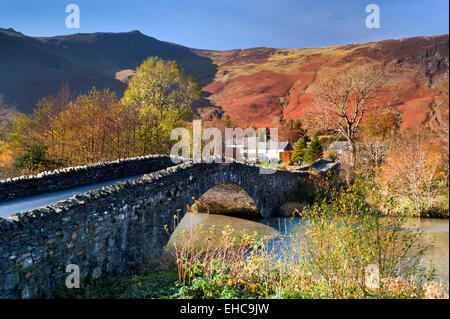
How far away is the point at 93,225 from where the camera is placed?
6488 mm

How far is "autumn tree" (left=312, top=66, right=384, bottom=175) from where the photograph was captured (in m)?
22.2

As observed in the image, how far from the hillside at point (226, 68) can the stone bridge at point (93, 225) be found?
39.4m

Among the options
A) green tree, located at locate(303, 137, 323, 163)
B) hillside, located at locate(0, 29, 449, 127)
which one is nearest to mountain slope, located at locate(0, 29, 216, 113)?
hillside, located at locate(0, 29, 449, 127)

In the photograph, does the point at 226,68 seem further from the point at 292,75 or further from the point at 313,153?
the point at 313,153

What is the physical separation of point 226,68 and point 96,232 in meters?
124

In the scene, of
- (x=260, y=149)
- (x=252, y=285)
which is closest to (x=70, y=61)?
(x=260, y=149)

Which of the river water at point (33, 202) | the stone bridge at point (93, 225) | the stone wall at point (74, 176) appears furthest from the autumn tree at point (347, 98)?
the river water at point (33, 202)

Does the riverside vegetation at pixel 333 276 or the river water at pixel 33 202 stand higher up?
the river water at pixel 33 202

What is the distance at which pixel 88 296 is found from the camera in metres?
5.85

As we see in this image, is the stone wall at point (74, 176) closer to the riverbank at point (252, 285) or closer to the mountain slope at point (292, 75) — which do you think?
the riverbank at point (252, 285)

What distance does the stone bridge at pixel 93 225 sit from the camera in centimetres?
477

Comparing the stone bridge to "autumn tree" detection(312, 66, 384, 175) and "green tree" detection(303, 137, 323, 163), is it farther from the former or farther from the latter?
"green tree" detection(303, 137, 323, 163)

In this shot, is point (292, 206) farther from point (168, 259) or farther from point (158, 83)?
point (158, 83)
